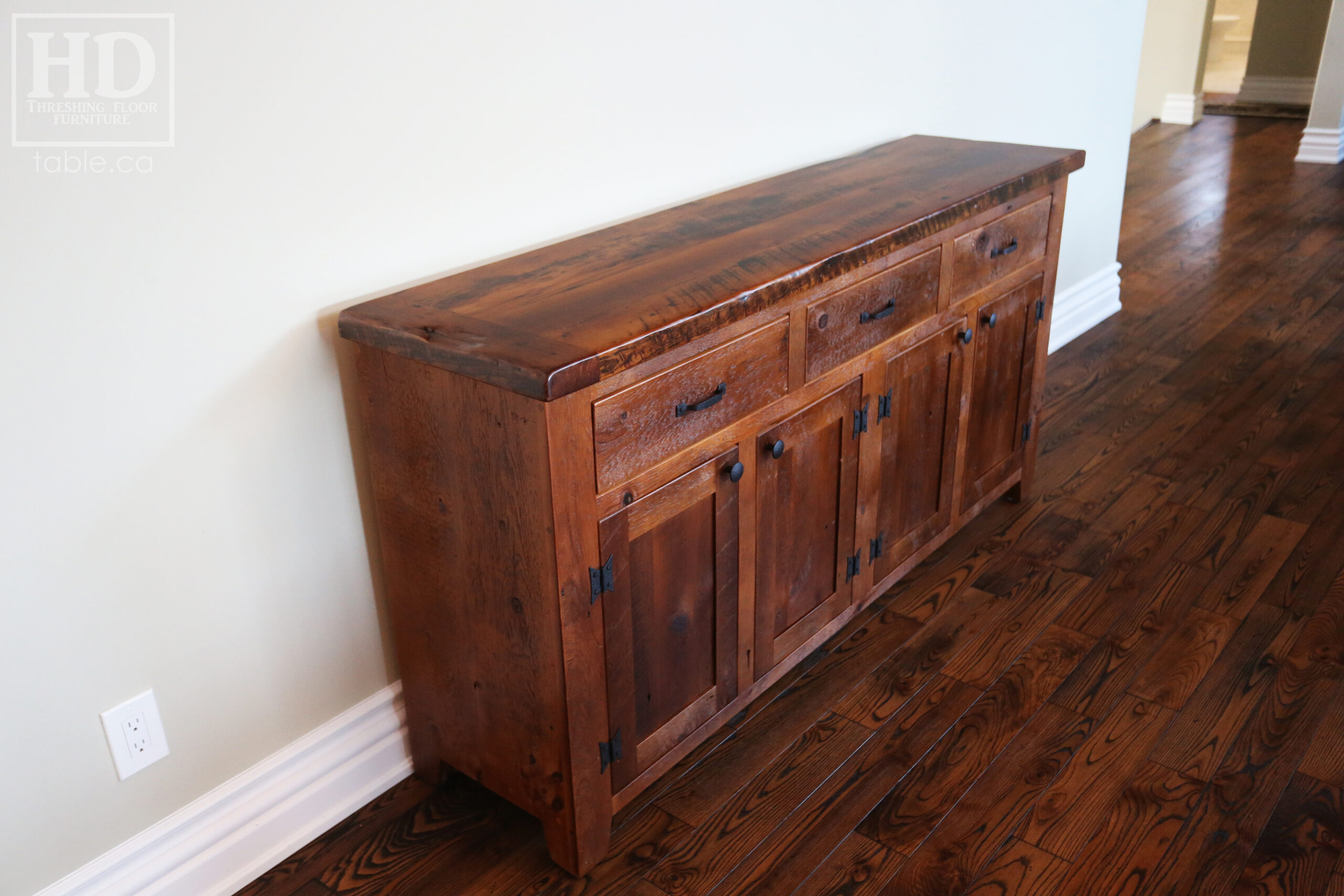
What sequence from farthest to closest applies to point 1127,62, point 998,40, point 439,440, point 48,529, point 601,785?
point 1127,62 < point 998,40 < point 601,785 < point 439,440 < point 48,529

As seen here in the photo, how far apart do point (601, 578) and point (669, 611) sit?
0.69 ft

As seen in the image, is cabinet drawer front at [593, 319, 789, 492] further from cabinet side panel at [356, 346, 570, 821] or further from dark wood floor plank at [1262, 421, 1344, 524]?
dark wood floor plank at [1262, 421, 1344, 524]

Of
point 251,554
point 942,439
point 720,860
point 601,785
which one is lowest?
point 720,860

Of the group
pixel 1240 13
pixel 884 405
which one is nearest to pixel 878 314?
pixel 884 405

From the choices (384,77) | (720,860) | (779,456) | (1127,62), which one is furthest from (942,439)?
(1127,62)

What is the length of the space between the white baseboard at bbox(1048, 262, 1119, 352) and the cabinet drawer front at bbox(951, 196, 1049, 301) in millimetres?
1260

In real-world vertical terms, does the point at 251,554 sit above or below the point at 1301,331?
above

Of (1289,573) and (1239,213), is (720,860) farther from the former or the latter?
(1239,213)

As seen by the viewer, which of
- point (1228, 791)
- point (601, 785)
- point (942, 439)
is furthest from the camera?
point (942, 439)

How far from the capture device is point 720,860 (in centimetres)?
169

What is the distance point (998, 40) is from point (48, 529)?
2.66 meters

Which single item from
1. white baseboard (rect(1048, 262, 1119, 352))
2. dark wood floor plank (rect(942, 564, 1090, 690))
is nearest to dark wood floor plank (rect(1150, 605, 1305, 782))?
dark wood floor plank (rect(942, 564, 1090, 690))

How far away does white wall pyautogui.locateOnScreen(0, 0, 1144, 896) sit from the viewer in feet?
4.40

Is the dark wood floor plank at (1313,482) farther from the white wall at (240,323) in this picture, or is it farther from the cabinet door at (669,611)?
the white wall at (240,323)
